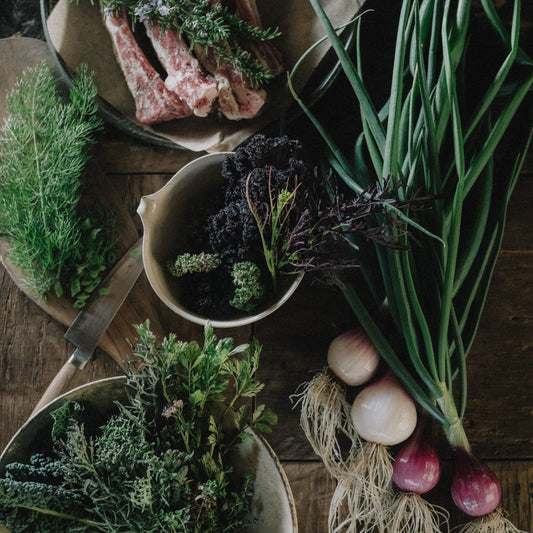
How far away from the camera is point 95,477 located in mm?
900

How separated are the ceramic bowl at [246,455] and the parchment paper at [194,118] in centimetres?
50

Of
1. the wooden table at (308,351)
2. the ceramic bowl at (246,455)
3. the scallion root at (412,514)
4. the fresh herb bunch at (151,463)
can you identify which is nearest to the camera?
the fresh herb bunch at (151,463)

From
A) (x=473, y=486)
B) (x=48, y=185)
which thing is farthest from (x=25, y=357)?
(x=473, y=486)

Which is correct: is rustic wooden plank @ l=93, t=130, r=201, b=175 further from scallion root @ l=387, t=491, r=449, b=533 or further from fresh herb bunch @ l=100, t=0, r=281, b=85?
scallion root @ l=387, t=491, r=449, b=533

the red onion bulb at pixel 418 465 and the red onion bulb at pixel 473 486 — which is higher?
the red onion bulb at pixel 418 465

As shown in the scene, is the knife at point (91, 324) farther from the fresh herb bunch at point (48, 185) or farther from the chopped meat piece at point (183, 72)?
the chopped meat piece at point (183, 72)

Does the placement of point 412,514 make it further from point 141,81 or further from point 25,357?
point 141,81

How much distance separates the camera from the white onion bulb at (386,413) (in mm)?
1063

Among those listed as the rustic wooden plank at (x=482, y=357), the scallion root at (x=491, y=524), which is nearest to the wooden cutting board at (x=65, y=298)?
the rustic wooden plank at (x=482, y=357)

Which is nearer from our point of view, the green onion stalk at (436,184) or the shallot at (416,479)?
the green onion stalk at (436,184)

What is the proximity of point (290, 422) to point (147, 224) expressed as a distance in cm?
50

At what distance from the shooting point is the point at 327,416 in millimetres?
1120

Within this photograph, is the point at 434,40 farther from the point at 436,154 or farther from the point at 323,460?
the point at 323,460

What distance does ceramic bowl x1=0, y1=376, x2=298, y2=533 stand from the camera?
0.97m
